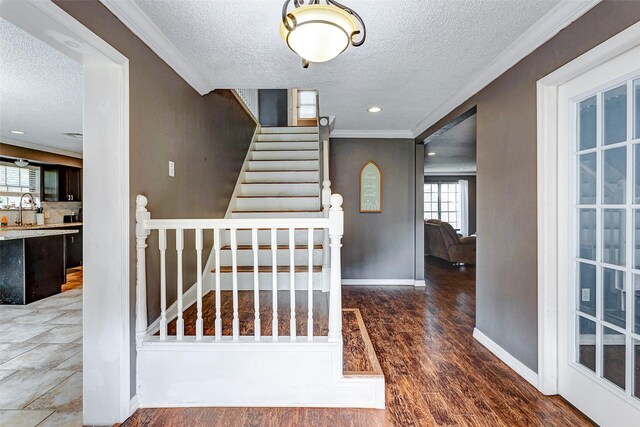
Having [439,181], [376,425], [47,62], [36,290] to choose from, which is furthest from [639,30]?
[439,181]

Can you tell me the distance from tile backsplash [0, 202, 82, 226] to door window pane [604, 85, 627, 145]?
25.6 feet

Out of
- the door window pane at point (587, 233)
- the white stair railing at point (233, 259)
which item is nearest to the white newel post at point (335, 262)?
the white stair railing at point (233, 259)

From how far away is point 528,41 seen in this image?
6.48 feet

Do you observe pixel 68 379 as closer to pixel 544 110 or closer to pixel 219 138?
pixel 219 138

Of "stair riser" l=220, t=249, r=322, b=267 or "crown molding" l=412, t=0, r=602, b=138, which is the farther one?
"stair riser" l=220, t=249, r=322, b=267

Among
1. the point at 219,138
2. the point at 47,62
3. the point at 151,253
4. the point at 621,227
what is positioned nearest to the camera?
the point at 621,227

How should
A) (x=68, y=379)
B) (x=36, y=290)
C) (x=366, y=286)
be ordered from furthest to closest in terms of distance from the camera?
(x=366, y=286), (x=36, y=290), (x=68, y=379)

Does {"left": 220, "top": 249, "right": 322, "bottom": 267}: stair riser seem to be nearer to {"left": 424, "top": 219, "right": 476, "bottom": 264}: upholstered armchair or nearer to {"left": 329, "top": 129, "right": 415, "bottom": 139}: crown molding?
{"left": 329, "top": 129, "right": 415, "bottom": 139}: crown molding

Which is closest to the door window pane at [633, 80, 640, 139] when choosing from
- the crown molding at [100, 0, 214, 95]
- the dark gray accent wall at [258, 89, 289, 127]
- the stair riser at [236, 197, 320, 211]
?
the crown molding at [100, 0, 214, 95]

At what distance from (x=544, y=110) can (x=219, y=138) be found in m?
2.88

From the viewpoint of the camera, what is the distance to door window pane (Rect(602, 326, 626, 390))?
1581 mm

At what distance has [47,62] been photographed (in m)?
2.41

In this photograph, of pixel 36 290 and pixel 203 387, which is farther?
pixel 36 290

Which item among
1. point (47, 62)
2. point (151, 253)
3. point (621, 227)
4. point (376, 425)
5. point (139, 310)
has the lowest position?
point (376, 425)
